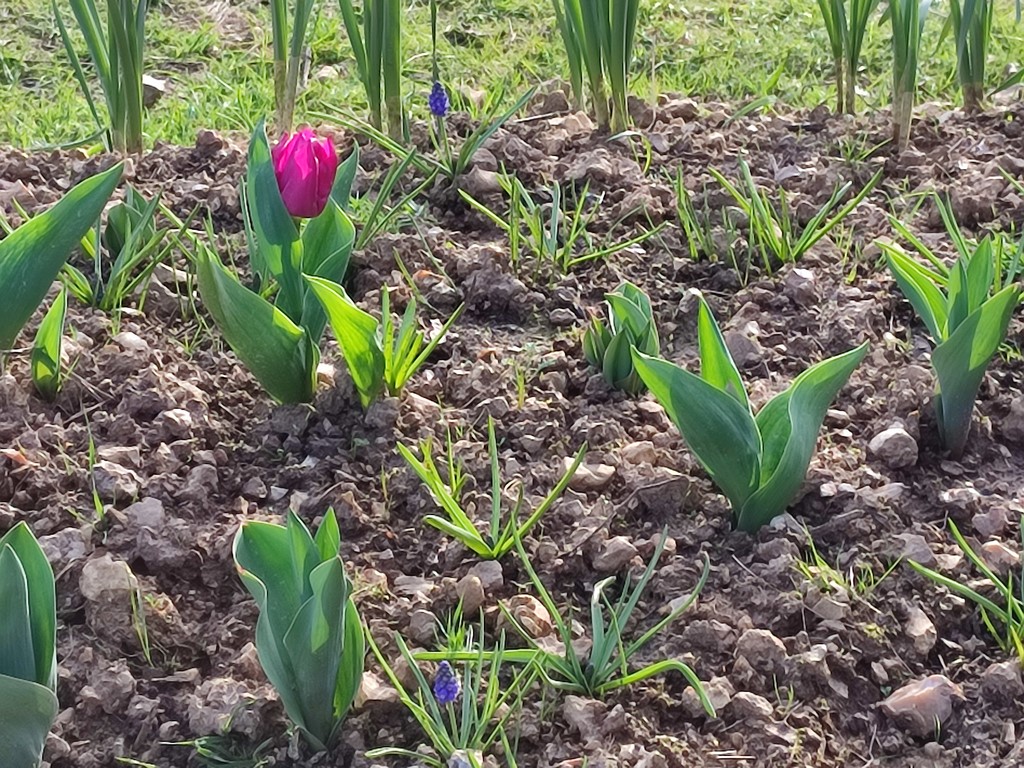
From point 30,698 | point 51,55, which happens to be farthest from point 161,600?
point 51,55

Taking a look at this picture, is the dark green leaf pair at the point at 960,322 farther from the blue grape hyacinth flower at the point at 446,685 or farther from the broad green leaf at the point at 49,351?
the broad green leaf at the point at 49,351

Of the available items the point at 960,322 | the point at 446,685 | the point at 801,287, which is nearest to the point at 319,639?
the point at 446,685

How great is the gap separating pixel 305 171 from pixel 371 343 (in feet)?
0.79

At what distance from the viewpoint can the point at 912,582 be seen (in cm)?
156

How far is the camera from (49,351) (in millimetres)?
1800

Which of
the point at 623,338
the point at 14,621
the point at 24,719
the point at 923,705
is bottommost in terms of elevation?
the point at 923,705

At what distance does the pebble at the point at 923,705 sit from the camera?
4.63 feet

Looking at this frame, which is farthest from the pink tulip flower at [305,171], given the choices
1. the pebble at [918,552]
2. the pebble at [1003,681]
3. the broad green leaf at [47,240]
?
the pebble at [1003,681]

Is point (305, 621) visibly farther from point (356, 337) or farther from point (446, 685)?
point (356, 337)

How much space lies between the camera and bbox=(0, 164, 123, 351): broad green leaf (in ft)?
5.63

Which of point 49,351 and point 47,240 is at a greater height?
point 47,240

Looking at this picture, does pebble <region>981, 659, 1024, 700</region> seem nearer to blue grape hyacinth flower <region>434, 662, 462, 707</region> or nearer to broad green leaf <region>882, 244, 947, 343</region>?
broad green leaf <region>882, 244, 947, 343</region>

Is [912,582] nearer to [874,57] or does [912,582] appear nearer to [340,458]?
[340,458]

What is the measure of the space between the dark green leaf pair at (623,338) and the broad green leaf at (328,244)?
374 millimetres
